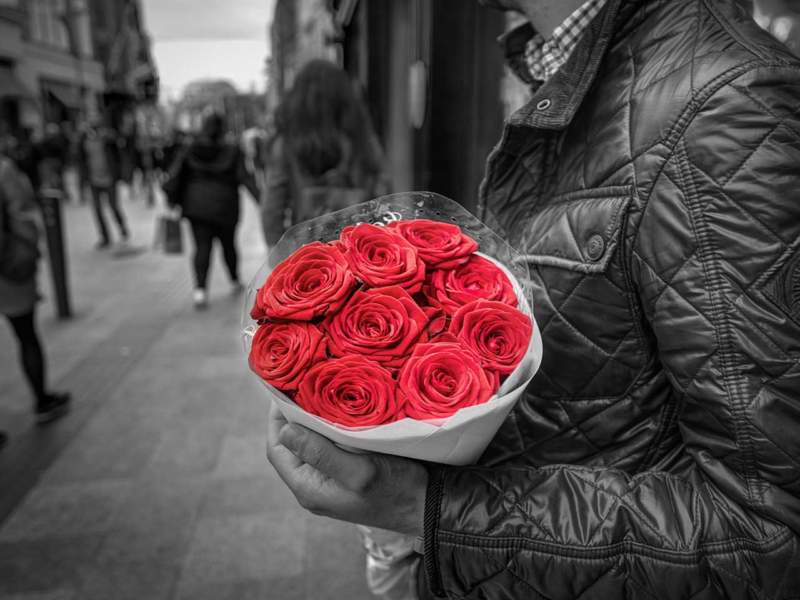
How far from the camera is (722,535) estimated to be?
2.62ft

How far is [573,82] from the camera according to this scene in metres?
1.01

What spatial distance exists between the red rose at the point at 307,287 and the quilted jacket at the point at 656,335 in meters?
0.33

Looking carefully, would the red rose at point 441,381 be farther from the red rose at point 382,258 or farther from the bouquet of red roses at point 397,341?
the red rose at point 382,258

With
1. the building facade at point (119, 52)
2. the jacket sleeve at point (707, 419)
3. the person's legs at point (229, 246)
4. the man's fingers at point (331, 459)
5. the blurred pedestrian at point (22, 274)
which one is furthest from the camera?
the building facade at point (119, 52)

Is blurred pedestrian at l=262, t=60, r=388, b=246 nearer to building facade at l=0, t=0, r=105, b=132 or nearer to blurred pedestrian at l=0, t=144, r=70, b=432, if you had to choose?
blurred pedestrian at l=0, t=144, r=70, b=432

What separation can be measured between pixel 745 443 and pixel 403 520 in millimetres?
506

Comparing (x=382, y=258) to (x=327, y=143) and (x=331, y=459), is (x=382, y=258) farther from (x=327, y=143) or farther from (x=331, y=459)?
(x=327, y=143)

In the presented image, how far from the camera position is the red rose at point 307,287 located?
87 centimetres

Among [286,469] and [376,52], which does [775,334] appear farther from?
[376,52]

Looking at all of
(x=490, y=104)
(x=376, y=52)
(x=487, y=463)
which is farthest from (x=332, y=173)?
(x=376, y=52)

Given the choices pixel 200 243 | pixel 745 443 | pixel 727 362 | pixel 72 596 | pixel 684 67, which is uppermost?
pixel 684 67

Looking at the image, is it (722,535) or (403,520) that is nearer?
(722,535)

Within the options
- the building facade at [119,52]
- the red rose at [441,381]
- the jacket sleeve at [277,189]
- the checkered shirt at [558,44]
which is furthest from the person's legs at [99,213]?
the building facade at [119,52]

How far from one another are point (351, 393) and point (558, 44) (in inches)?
32.1
